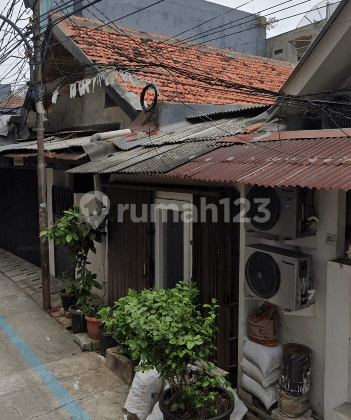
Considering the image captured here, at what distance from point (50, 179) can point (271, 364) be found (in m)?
8.01

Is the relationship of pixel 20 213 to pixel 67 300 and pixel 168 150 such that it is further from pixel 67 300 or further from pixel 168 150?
pixel 168 150

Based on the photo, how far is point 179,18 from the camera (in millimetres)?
Result: 17625

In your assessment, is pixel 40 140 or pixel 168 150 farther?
pixel 40 140

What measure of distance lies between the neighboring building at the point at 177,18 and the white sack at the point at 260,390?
1244 centimetres

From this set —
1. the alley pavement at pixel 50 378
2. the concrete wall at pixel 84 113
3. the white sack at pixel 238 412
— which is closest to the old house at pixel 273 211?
the white sack at pixel 238 412

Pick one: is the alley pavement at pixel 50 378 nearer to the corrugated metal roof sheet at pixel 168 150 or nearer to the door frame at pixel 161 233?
the door frame at pixel 161 233

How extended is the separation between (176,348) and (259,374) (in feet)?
4.59

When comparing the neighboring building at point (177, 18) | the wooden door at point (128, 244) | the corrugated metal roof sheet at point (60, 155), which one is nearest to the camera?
the wooden door at point (128, 244)

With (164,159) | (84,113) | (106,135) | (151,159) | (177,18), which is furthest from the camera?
(177,18)

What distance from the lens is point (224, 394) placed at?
4852 mm

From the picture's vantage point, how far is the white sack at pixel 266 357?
202 inches

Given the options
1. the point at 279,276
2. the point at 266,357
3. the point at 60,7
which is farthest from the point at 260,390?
the point at 60,7

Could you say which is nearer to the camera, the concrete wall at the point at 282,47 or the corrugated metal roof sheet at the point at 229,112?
the corrugated metal roof sheet at the point at 229,112

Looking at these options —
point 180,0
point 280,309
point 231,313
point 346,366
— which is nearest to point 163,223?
point 231,313
